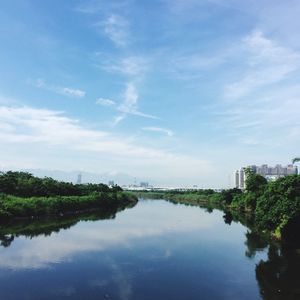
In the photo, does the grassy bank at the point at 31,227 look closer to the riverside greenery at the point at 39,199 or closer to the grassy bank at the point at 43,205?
the grassy bank at the point at 43,205

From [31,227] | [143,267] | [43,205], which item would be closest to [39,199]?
[43,205]

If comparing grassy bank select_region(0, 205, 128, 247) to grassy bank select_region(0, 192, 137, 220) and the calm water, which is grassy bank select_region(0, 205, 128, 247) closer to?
the calm water

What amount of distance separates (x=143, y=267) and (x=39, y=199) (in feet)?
131

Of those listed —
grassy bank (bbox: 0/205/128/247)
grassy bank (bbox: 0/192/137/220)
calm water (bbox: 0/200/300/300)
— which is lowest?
calm water (bbox: 0/200/300/300)

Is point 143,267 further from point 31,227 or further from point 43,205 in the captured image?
point 43,205

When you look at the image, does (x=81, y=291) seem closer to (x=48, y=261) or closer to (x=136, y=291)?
(x=136, y=291)

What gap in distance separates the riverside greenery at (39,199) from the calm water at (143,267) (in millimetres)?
11707

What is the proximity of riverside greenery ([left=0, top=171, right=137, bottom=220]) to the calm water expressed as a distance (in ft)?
38.4

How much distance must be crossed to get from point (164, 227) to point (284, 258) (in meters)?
26.4

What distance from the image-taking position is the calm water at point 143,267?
25.3 metres

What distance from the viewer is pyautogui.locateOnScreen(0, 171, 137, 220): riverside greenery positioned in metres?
60.9

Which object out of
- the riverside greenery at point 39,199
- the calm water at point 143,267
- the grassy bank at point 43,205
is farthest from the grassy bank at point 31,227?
the riverside greenery at point 39,199

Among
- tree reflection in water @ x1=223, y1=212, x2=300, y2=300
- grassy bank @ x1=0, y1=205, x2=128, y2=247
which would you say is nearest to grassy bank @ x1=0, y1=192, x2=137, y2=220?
grassy bank @ x1=0, y1=205, x2=128, y2=247

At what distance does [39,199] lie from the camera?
67312 millimetres
